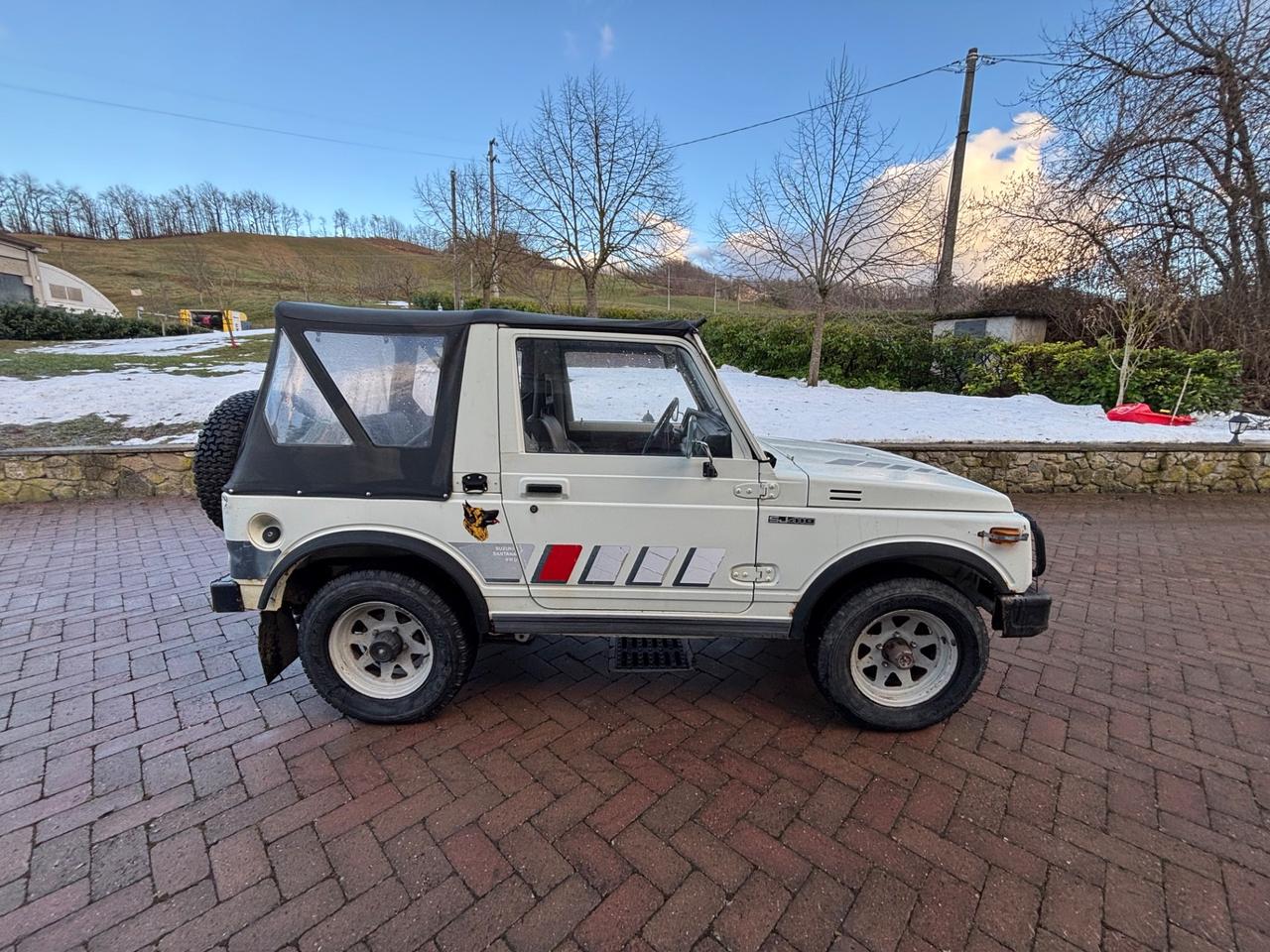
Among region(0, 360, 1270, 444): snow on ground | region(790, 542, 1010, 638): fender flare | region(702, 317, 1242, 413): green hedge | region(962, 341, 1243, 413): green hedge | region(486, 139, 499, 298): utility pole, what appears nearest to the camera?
region(790, 542, 1010, 638): fender flare

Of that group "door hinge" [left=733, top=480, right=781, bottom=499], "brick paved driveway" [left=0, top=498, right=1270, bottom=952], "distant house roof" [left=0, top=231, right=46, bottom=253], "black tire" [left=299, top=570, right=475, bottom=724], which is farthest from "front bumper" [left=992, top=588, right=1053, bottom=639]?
"distant house roof" [left=0, top=231, right=46, bottom=253]

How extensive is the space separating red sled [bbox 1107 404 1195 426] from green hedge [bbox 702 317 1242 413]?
2.66ft

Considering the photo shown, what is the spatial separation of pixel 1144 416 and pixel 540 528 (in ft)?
36.2

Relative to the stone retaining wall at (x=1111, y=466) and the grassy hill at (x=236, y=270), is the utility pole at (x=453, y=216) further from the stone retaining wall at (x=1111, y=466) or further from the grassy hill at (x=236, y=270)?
the stone retaining wall at (x=1111, y=466)

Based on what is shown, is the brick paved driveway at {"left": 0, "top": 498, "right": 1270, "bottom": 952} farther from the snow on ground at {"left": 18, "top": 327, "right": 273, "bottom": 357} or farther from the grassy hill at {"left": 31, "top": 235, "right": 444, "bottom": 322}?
the grassy hill at {"left": 31, "top": 235, "right": 444, "bottom": 322}

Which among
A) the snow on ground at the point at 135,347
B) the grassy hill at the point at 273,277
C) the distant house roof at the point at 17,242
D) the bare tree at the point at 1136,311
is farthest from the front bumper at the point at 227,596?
the distant house roof at the point at 17,242

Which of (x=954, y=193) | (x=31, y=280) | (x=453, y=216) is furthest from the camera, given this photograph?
(x=31, y=280)

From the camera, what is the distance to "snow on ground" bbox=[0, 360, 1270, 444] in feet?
27.1

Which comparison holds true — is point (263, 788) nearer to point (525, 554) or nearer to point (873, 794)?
point (525, 554)

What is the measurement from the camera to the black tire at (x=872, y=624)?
2.55 m

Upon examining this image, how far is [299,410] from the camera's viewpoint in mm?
2492

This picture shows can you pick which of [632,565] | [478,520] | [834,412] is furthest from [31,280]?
[632,565]

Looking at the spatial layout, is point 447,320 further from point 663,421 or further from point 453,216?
point 453,216

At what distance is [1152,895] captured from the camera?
1878mm
